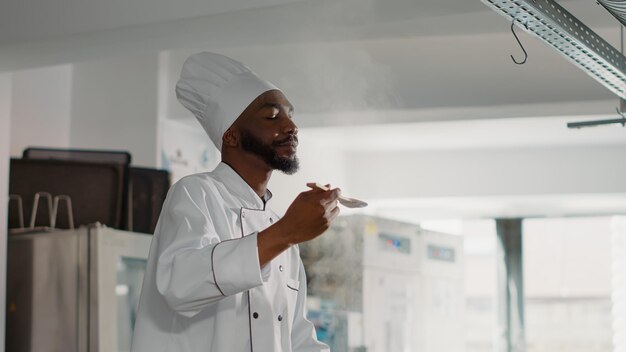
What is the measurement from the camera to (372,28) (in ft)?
13.6

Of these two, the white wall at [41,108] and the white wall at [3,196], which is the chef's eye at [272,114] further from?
the white wall at [41,108]

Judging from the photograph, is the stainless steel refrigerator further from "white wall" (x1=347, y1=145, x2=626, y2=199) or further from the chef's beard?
"white wall" (x1=347, y1=145, x2=626, y2=199)

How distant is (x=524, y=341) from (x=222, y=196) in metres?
5.80

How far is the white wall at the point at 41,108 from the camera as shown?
15.8 feet

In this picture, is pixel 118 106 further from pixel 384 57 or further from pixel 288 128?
pixel 288 128

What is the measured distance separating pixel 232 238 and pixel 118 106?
10.6 ft

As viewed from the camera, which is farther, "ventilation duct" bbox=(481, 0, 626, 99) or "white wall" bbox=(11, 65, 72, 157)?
"white wall" bbox=(11, 65, 72, 157)

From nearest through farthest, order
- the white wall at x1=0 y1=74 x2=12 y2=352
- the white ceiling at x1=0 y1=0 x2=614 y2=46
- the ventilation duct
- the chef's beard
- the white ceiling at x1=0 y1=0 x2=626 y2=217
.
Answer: the chef's beard < the ventilation duct < the white ceiling at x1=0 y1=0 x2=614 y2=46 < the white ceiling at x1=0 y1=0 x2=626 y2=217 < the white wall at x1=0 y1=74 x2=12 y2=352

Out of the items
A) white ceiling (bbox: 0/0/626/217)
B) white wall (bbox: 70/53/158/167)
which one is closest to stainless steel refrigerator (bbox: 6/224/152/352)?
white ceiling (bbox: 0/0/626/217)

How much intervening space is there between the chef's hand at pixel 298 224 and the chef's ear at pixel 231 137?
14.6 inches

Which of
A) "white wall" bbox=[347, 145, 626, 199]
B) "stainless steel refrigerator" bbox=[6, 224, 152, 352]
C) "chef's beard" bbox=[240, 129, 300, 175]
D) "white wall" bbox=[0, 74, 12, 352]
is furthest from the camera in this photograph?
"white wall" bbox=[347, 145, 626, 199]

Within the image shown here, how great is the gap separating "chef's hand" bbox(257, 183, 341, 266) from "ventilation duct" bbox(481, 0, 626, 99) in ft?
2.86

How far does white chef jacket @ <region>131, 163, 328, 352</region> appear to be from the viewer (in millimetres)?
1876

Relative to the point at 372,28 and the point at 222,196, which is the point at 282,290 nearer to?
the point at 222,196
